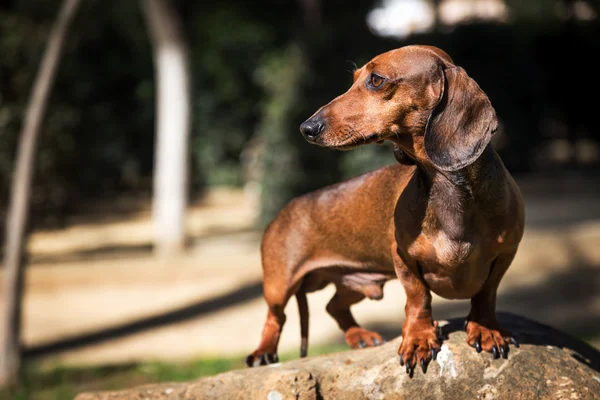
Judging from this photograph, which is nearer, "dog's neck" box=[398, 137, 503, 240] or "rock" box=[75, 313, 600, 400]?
"dog's neck" box=[398, 137, 503, 240]

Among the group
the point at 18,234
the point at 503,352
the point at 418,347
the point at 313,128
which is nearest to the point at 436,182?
the point at 313,128

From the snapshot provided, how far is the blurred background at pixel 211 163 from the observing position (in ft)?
27.8

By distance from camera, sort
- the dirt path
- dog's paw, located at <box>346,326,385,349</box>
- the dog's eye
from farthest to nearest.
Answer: the dirt path, dog's paw, located at <box>346,326,385,349</box>, the dog's eye

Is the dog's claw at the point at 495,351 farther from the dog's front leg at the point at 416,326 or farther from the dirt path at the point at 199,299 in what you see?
the dirt path at the point at 199,299

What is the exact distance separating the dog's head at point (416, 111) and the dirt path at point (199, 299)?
5.40 m

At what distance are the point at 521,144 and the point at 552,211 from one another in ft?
10.9

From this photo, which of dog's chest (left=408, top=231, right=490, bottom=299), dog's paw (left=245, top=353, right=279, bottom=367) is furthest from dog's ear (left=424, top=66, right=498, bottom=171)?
dog's paw (left=245, top=353, right=279, bottom=367)

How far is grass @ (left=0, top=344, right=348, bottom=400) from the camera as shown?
22.0ft

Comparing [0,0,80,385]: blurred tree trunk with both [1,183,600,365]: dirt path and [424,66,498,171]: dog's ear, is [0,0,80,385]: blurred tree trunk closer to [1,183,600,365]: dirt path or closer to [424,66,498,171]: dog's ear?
[1,183,600,365]: dirt path

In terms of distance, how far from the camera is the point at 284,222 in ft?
11.7

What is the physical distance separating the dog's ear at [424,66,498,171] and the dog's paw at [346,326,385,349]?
53.5 inches

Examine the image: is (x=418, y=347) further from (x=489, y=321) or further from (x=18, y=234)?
(x=18, y=234)

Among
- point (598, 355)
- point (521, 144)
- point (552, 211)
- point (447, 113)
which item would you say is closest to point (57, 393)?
point (598, 355)

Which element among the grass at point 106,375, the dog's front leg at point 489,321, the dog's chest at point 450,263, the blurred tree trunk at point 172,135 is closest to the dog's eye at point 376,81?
the dog's chest at point 450,263
